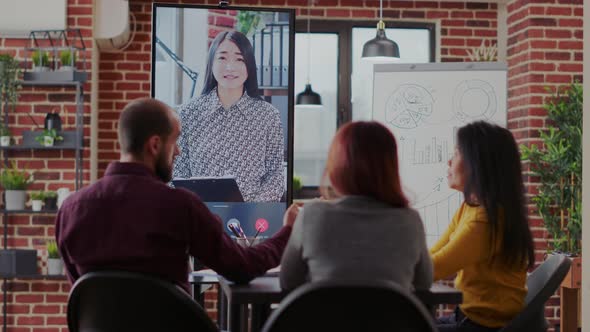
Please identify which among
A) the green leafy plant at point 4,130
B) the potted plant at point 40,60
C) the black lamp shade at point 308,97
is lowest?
the green leafy plant at point 4,130

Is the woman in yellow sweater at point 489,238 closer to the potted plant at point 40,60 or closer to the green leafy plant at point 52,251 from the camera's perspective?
the green leafy plant at point 52,251

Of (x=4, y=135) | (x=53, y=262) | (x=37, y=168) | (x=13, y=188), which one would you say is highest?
(x=4, y=135)

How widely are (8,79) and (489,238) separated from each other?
3745 millimetres

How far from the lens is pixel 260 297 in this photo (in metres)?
2.20

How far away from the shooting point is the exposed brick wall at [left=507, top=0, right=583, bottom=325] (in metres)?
5.76

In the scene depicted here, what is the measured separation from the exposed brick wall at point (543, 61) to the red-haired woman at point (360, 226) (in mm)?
3784

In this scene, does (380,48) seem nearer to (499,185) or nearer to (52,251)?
(52,251)

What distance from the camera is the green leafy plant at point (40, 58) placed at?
5.45m

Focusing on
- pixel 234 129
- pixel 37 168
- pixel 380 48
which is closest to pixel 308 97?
pixel 380 48

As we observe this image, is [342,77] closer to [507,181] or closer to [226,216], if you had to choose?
[226,216]

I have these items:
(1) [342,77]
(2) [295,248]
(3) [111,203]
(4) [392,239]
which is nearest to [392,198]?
(4) [392,239]

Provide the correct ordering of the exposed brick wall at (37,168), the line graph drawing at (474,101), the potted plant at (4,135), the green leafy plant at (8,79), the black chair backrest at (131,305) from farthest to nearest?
1. the exposed brick wall at (37,168)
2. the potted plant at (4,135)
3. the green leafy plant at (8,79)
4. the line graph drawing at (474,101)
5. the black chair backrest at (131,305)

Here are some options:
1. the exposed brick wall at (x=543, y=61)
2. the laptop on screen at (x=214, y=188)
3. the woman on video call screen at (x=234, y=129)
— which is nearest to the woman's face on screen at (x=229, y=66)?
the woman on video call screen at (x=234, y=129)

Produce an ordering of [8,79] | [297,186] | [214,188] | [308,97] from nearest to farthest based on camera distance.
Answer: [214,188]
[8,79]
[308,97]
[297,186]
